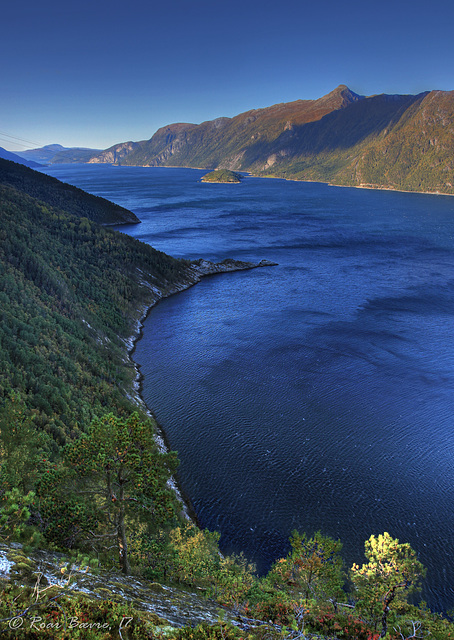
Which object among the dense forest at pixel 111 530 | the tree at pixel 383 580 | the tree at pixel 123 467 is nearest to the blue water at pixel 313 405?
the dense forest at pixel 111 530

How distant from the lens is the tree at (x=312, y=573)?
20.0 meters

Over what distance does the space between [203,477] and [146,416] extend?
12020mm

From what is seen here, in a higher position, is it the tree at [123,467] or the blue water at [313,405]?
the tree at [123,467]

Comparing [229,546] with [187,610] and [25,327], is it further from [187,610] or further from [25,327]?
[25,327]

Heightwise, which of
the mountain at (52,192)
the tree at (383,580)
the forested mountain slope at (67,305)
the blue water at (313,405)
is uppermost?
the mountain at (52,192)

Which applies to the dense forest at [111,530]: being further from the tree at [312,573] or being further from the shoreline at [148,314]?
the shoreline at [148,314]

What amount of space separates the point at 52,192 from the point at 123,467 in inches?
5815

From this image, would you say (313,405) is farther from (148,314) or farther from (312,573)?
(148,314)

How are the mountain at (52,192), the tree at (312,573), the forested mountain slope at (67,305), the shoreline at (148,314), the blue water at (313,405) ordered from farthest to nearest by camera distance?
the mountain at (52,192)
the forested mountain slope at (67,305)
the shoreline at (148,314)
the blue water at (313,405)
the tree at (312,573)

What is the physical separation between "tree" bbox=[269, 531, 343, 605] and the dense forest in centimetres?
10

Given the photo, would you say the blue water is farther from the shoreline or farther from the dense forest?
the dense forest

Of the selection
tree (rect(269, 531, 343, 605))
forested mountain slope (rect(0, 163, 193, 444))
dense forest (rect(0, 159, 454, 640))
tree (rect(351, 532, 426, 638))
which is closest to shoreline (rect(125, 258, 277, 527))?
forested mountain slope (rect(0, 163, 193, 444))

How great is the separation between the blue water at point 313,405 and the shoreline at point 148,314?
1006mm

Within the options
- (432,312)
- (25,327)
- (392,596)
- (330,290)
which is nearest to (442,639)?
(392,596)
